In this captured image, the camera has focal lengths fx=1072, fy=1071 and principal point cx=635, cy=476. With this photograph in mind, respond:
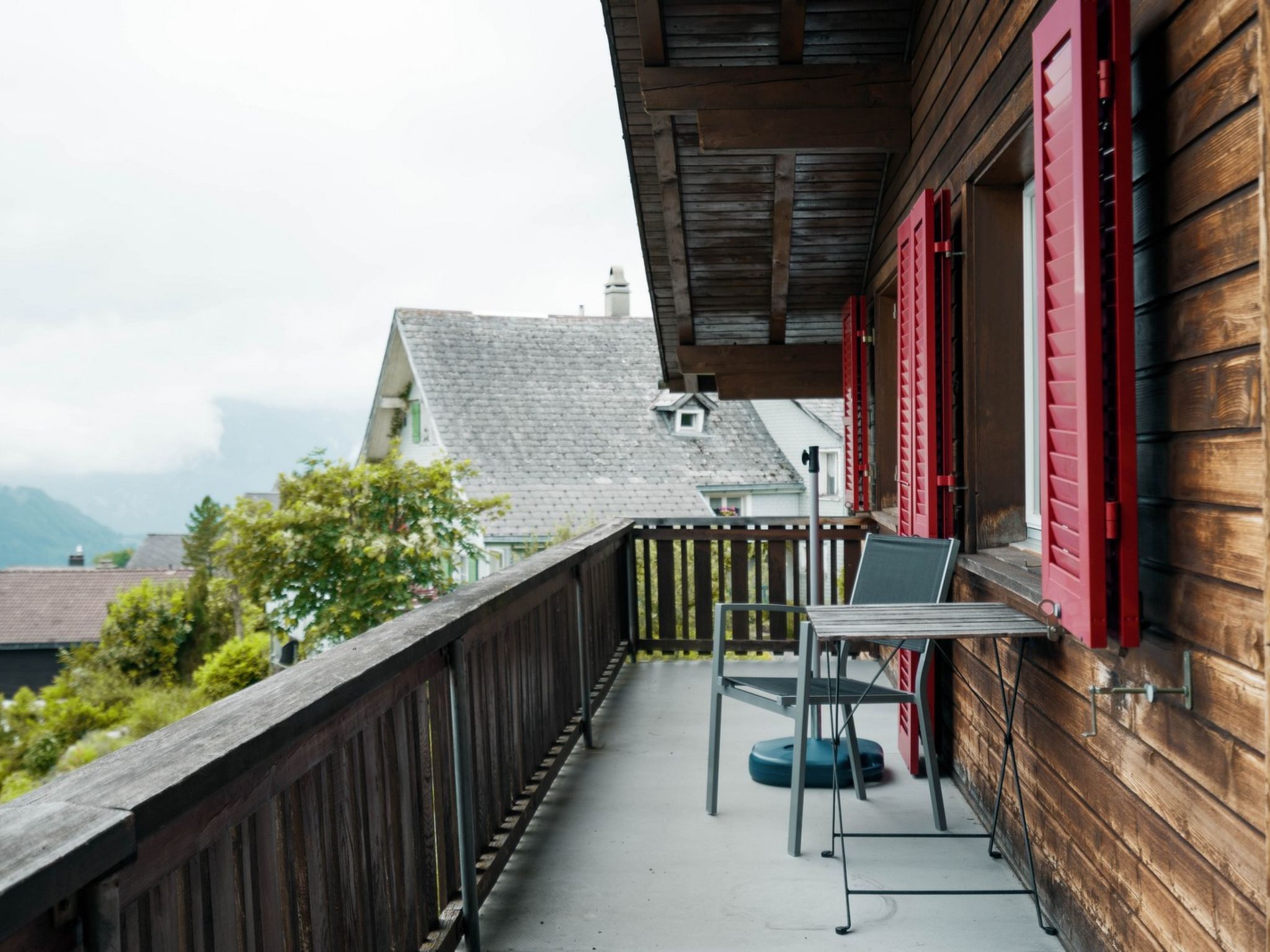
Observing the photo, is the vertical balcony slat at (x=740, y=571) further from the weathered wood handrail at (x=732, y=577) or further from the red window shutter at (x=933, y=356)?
the red window shutter at (x=933, y=356)

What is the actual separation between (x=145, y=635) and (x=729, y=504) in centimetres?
1344

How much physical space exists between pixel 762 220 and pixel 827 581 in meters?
2.12

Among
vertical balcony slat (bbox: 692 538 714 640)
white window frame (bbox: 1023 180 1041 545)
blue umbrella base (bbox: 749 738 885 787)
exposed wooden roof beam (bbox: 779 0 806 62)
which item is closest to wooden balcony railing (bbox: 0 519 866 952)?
blue umbrella base (bbox: 749 738 885 787)

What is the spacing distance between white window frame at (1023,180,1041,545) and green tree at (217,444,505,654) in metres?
8.77

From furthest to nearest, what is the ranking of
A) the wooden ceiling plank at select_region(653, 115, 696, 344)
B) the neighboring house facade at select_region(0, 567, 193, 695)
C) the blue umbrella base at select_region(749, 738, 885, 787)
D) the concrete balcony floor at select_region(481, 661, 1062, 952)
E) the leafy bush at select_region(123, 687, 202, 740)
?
the neighboring house facade at select_region(0, 567, 193, 695), the leafy bush at select_region(123, 687, 202, 740), the wooden ceiling plank at select_region(653, 115, 696, 344), the blue umbrella base at select_region(749, 738, 885, 787), the concrete balcony floor at select_region(481, 661, 1062, 952)

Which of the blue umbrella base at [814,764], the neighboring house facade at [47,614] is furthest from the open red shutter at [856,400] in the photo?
the neighboring house facade at [47,614]

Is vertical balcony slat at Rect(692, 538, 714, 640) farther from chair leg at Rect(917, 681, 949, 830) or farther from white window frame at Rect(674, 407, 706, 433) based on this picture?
white window frame at Rect(674, 407, 706, 433)

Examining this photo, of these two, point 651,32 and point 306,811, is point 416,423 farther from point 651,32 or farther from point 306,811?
point 306,811

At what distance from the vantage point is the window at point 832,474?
19812 millimetres

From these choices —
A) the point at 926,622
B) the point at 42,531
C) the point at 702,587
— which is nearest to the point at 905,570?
the point at 926,622

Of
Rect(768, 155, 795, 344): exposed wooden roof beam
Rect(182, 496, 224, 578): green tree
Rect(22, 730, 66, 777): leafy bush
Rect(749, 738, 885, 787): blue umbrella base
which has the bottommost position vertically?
Rect(22, 730, 66, 777): leafy bush

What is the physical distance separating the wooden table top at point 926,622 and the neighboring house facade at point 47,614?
122 ft

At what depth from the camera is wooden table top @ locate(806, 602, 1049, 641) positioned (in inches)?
89.2

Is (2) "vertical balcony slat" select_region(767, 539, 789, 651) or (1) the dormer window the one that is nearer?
(2) "vertical balcony slat" select_region(767, 539, 789, 651)
